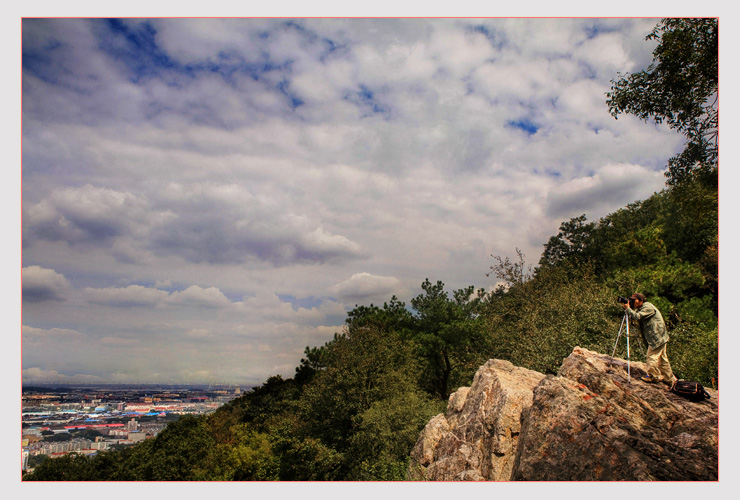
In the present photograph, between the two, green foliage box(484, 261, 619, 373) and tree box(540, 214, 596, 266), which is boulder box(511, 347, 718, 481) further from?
tree box(540, 214, 596, 266)

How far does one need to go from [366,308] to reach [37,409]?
3738cm

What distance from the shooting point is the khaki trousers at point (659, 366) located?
8.57 metres

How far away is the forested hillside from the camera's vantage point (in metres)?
17.0

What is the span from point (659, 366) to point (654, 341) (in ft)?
2.07

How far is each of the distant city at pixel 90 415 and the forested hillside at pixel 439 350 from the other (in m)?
2.91

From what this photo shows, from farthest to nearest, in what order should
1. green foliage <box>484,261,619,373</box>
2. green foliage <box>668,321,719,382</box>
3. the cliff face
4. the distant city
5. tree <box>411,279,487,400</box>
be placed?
tree <box>411,279,487,400</box> < green foliage <box>484,261,619,373</box> < green foliage <box>668,321,719,382</box> < the distant city < the cliff face

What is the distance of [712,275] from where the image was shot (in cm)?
2595

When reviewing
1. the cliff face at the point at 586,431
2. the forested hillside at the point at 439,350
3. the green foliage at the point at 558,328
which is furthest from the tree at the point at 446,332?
the cliff face at the point at 586,431

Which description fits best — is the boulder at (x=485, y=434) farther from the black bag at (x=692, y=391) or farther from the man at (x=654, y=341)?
the black bag at (x=692, y=391)

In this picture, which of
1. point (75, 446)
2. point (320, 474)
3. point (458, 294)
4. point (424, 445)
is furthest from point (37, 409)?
point (458, 294)

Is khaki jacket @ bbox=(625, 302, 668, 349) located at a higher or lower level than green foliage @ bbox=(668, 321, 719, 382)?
higher

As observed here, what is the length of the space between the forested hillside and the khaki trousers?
7.15m

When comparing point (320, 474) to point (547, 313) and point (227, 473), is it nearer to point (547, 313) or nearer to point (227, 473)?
point (227, 473)

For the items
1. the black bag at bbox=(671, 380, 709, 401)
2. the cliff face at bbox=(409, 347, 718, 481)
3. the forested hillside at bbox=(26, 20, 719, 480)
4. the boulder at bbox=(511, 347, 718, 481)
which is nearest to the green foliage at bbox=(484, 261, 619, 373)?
the forested hillside at bbox=(26, 20, 719, 480)
